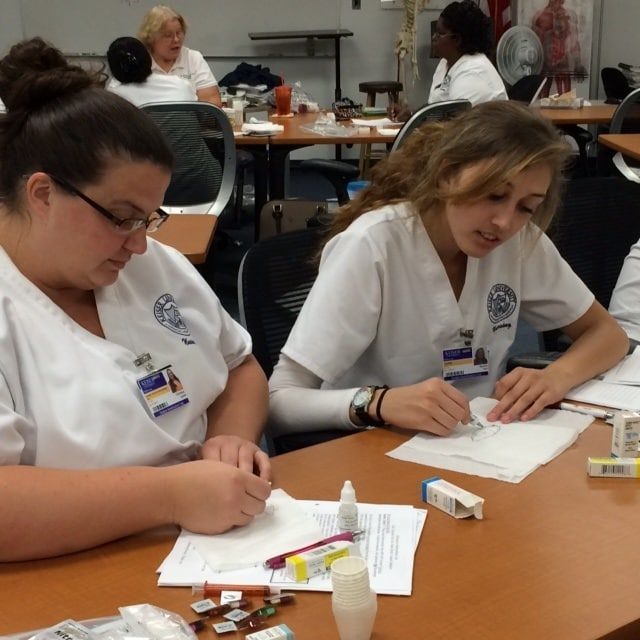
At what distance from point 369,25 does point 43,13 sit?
2.85 metres

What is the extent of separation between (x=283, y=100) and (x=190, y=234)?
9.06 ft

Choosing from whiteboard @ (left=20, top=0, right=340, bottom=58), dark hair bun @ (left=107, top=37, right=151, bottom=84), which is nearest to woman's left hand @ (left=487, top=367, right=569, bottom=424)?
dark hair bun @ (left=107, top=37, right=151, bottom=84)

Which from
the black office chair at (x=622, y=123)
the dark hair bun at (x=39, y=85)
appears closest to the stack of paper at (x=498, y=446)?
the dark hair bun at (x=39, y=85)

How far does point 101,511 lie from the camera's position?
110 centimetres

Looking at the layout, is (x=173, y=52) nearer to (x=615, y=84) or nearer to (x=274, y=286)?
(x=615, y=84)

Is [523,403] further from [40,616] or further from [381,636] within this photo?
[40,616]

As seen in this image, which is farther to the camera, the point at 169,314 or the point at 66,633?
the point at 169,314

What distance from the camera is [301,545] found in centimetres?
112

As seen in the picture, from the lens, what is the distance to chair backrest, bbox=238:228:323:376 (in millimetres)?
1782

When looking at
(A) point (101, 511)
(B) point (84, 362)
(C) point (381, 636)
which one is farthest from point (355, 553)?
(B) point (84, 362)

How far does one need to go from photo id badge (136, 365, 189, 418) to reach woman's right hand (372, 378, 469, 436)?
381 millimetres

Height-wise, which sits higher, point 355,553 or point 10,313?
point 10,313

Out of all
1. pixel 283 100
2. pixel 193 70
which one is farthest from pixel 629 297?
→ pixel 193 70

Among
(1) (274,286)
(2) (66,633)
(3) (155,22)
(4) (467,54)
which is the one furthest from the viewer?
(3) (155,22)
